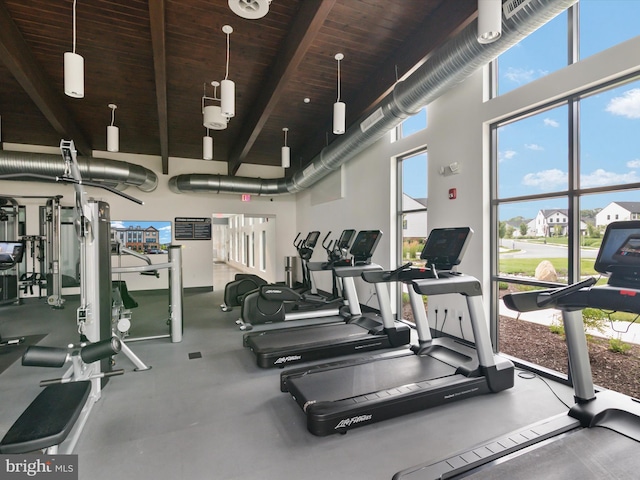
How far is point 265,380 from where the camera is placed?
10.5 feet

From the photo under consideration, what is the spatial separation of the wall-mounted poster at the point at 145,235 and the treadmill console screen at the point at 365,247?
209 inches

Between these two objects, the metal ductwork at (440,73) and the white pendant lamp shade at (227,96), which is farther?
the white pendant lamp shade at (227,96)

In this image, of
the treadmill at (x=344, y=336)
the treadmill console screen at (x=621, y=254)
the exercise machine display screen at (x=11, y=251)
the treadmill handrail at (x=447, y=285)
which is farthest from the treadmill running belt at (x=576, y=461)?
the exercise machine display screen at (x=11, y=251)

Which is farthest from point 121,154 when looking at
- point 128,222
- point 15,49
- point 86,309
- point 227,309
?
point 86,309

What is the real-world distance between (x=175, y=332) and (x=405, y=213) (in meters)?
3.87

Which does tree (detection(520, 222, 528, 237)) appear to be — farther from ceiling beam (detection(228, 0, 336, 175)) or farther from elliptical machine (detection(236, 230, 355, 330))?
ceiling beam (detection(228, 0, 336, 175))

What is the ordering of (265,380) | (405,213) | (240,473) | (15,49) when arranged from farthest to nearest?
(405,213), (15,49), (265,380), (240,473)

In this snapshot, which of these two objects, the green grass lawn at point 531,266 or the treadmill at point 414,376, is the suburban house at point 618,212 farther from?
the treadmill at point 414,376

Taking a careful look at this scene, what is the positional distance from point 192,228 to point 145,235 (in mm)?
1113

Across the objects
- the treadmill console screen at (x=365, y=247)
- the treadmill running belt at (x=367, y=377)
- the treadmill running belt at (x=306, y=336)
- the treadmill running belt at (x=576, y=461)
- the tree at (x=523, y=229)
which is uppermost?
the tree at (x=523, y=229)

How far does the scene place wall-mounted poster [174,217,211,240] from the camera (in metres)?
8.27

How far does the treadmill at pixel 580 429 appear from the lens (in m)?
1.64

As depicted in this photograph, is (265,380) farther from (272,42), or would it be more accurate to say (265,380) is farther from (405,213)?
(272,42)

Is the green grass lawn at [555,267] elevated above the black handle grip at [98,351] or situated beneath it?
elevated above
